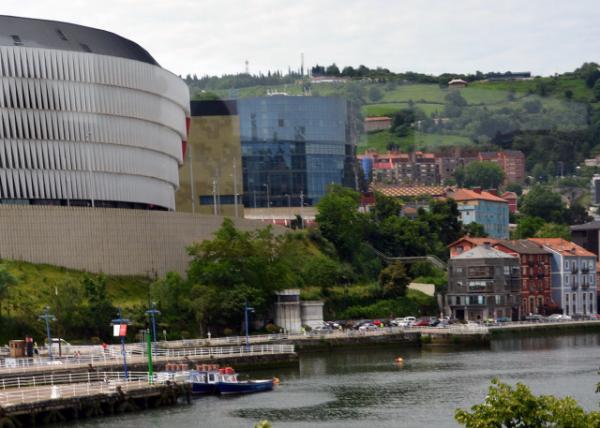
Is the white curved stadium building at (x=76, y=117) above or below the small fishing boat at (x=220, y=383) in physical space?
above

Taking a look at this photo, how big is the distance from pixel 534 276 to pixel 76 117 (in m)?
56.3

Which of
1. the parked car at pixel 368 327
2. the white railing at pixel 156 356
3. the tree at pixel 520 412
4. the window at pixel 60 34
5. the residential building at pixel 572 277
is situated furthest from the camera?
the residential building at pixel 572 277

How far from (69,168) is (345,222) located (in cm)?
3762

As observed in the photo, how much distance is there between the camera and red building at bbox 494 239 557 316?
18188 cm

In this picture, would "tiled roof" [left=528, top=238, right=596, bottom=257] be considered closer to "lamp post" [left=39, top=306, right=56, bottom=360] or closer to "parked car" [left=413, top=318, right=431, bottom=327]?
"parked car" [left=413, top=318, right=431, bottom=327]

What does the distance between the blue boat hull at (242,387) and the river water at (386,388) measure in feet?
4.69

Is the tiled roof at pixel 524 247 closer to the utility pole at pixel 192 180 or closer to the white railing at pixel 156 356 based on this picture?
the utility pole at pixel 192 180

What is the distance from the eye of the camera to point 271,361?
393 feet

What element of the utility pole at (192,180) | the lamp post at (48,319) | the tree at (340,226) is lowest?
the lamp post at (48,319)

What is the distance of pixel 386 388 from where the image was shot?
347 ft

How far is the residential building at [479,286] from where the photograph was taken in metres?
173

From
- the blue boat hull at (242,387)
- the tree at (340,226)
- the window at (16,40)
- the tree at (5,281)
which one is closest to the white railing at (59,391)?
the blue boat hull at (242,387)

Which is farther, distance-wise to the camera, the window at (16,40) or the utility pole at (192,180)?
the utility pole at (192,180)

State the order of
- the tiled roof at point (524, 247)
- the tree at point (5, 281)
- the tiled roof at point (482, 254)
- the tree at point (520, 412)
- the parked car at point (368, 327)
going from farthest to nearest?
the tiled roof at point (524, 247)
the tiled roof at point (482, 254)
the parked car at point (368, 327)
the tree at point (5, 281)
the tree at point (520, 412)
